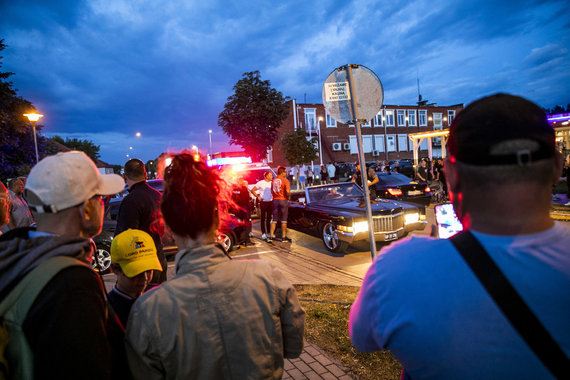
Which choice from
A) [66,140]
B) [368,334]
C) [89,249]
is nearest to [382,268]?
[368,334]

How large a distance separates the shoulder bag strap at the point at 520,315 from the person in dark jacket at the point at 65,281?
128 cm

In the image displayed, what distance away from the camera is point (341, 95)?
430 cm

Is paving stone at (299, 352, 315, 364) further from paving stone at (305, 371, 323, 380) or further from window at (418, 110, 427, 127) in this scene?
window at (418, 110, 427, 127)

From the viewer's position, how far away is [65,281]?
1094 mm

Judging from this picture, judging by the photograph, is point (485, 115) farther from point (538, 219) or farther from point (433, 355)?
point (433, 355)

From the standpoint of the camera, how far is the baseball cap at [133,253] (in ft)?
7.84

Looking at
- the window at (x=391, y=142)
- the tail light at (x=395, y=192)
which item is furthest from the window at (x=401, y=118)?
the tail light at (x=395, y=192)

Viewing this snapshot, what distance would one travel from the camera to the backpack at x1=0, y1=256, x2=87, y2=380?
1.06 metres

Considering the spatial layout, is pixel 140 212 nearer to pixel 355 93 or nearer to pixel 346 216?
pixel 355 93

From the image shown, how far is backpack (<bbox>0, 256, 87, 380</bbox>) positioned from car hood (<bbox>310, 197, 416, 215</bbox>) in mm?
6784

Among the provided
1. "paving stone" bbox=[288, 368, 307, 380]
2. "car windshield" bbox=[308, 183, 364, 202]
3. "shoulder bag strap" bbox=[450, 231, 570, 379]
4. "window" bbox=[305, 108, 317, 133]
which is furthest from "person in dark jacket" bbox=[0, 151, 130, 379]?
"window" bbox=[305, 108, 317, 133]

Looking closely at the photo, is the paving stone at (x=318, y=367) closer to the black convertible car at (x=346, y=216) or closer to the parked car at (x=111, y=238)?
the parked car at (x=111, y=238)

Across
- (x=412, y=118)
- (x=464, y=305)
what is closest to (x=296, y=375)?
(x=464, y=305)

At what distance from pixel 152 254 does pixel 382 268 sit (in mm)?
2016
